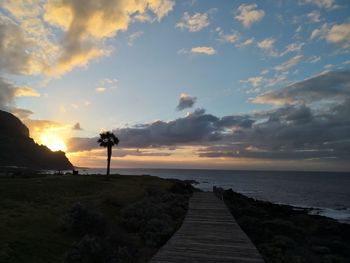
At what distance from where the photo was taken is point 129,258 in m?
12.2

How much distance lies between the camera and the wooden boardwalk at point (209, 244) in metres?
11.0

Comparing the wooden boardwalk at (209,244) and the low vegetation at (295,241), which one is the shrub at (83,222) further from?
the low vegetation at (295,241)

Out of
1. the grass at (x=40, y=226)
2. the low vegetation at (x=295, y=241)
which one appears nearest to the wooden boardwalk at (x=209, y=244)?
the grass at (x=40, y=226)

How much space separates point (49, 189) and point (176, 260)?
18.7 m

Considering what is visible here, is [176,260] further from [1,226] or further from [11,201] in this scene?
[11,201]

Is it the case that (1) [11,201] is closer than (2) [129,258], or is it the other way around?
(2) [129,258]

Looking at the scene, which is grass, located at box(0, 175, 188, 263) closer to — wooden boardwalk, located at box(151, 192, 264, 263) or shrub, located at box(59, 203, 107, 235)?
shrub, located at box(59, 203, 107, 235)

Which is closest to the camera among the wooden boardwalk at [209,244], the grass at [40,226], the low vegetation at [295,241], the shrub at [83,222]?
the wooden boardwalk at [209,244]

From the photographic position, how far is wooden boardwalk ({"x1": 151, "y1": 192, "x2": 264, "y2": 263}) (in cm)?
1098

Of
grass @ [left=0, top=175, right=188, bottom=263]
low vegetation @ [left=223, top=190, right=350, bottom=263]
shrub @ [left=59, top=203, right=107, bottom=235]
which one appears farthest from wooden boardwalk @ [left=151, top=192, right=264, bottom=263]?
shrub @ [left=59, top=203, right=107, bottom=235]

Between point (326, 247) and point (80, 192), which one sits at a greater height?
point (80, 192)

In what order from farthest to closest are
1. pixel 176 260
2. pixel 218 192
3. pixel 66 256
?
pixel 218 192 < pixel 66 256 < pixel 176 260

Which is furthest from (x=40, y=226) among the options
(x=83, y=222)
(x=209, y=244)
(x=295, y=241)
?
(x=295, y=241)

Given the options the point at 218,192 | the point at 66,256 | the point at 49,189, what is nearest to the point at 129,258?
the point at 66,256
